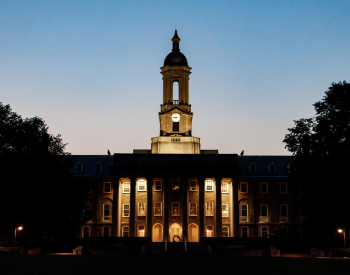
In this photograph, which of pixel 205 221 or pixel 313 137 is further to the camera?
pixel 205 221

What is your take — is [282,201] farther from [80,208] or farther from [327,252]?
[80,208]

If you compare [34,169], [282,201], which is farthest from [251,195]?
[34,169]

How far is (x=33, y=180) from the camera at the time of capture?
51188 millimetres

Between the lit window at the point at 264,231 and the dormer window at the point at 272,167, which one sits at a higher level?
the dormer window at the point at 272,167

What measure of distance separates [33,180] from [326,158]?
29003mm

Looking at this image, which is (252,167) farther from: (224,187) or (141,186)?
(141,186)

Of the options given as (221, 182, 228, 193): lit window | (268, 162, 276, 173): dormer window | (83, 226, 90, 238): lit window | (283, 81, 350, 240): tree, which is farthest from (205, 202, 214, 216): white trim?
(283, 81, 350, 240): tree

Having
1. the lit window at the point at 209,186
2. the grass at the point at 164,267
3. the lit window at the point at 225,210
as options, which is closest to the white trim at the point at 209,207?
the lit window at the point at 225,210

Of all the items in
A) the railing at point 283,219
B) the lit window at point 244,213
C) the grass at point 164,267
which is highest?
the lit window at point 244,213

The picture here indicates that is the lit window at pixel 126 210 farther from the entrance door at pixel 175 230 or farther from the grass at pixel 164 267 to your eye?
the grass at pixel 164 267

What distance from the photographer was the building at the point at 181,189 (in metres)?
71.9

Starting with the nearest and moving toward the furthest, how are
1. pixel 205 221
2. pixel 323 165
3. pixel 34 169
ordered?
pixel 323 165
pixel 34 169
pixel 205 221

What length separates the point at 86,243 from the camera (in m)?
62.7

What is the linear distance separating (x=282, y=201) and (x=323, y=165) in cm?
3781
